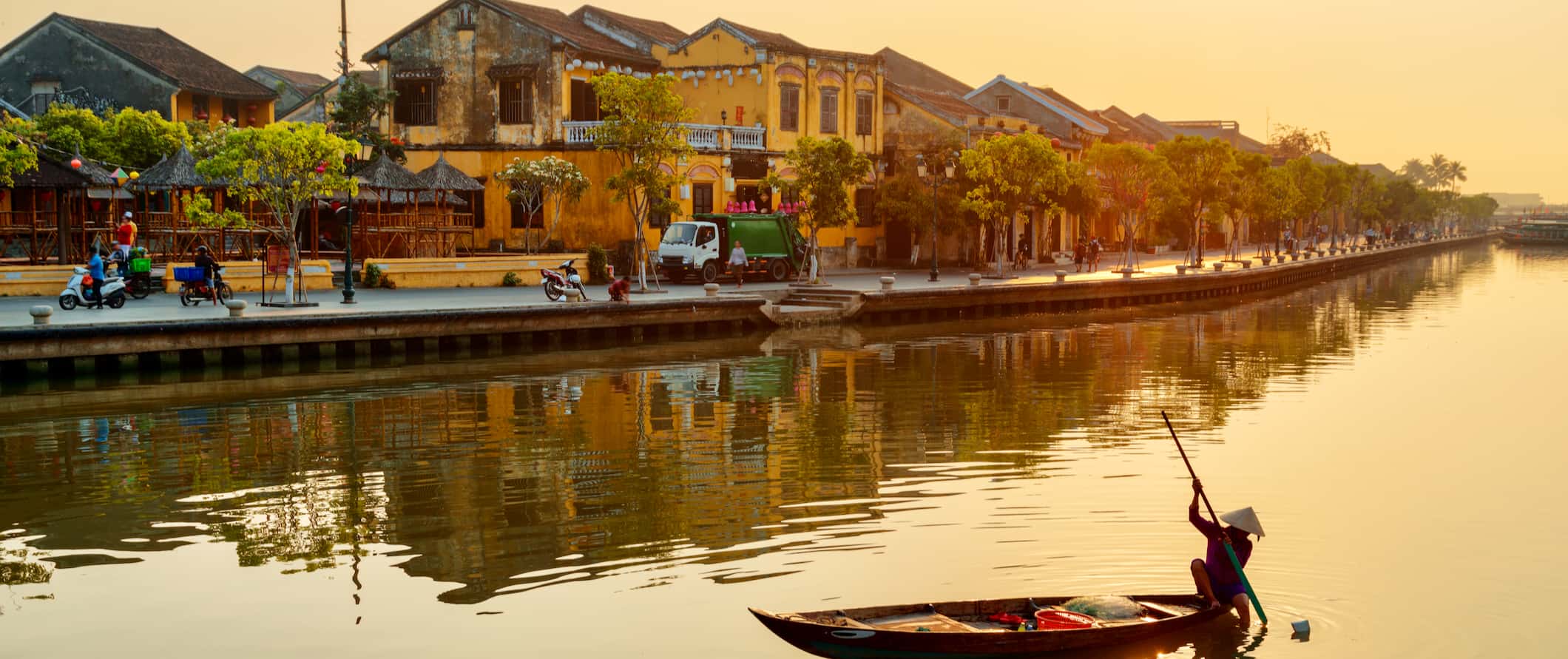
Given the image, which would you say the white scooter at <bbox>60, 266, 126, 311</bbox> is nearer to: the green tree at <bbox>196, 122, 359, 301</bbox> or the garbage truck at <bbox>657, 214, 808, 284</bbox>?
the green tree at <bbox>196, 122, 359, 301</bbox>

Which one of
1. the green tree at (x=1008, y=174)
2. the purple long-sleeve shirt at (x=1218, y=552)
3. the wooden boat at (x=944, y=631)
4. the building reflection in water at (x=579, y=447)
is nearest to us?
the wooden boat at (x=944, y=631)

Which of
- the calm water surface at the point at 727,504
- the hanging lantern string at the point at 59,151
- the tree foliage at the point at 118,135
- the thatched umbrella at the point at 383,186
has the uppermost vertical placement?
the tree foliage at the point at 118,135

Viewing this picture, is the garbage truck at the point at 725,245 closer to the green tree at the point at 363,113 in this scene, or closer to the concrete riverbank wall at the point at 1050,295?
the concrete riverbank wall at the point at 1050,295

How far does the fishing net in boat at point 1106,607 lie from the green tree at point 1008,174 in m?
38.7

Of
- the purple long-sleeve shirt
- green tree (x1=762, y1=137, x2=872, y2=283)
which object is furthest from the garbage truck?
the purple long-sleeve shirt

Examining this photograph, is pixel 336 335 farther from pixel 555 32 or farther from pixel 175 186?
pixel 555 32

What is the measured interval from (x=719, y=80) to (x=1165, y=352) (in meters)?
22.1

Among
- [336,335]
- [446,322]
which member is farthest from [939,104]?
[336,335]

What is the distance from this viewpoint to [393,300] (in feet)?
116

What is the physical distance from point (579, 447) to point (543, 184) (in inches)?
1029

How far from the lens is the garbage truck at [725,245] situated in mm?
44875

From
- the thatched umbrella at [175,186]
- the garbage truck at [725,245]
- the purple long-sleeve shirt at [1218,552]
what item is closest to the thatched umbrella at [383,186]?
the thatched umbrella at [175,186]

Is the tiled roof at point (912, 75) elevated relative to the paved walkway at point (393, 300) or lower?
elevated

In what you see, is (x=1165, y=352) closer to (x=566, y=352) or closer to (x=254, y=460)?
(x=566, y=352)
